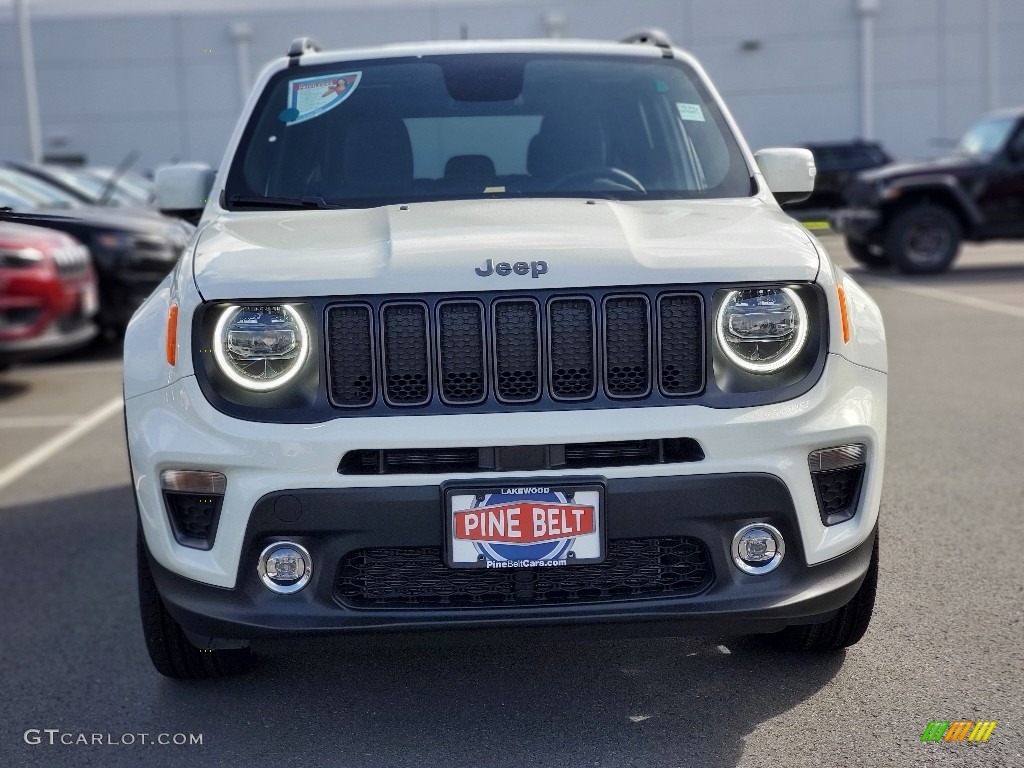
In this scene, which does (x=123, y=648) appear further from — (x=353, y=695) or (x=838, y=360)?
(x=838, y=360)

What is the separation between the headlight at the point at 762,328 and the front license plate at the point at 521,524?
0.51 meters

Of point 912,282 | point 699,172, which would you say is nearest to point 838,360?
point 699,172

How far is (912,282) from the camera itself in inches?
623

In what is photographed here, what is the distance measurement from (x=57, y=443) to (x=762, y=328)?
5.60 meters

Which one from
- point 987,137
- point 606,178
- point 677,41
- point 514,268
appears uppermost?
point 677,41

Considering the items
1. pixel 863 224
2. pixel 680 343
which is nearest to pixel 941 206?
pixel 863 224

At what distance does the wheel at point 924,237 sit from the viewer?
1648 cm

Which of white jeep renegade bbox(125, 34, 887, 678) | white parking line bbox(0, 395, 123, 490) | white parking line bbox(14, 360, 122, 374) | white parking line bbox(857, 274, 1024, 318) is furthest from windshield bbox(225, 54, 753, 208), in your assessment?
white parking line bbox(857, 274, 1024, 318)

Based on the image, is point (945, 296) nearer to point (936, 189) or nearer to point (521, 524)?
point (936, 189)

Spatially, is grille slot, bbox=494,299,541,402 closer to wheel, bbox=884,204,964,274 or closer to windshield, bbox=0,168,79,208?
windshield, bbox=0,168,79,208

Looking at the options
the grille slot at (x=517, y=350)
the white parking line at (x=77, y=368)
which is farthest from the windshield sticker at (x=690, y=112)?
the white parking line at (x=77, y=368)

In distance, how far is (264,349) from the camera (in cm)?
335

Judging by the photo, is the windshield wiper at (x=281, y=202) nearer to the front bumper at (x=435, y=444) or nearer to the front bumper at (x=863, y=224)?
the front bumper at (x=435, y=444)

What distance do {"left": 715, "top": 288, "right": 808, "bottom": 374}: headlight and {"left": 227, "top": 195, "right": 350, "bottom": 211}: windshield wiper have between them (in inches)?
56.3
